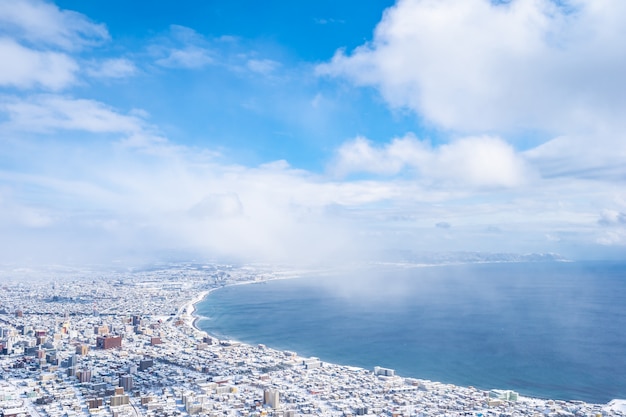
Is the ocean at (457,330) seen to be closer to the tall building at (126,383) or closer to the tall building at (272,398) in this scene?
the tall building at (272,398)

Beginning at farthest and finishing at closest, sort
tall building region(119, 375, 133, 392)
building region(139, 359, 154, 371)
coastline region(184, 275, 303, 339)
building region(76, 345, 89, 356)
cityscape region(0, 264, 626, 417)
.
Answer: coastline region(184, 275, 303, 339) → building region(76, 345, 89, 356) → building region(139, 359, 154, 371) → tall building region(119, 375, 133, 392) → cityscape region(0, 264, 626, 417)

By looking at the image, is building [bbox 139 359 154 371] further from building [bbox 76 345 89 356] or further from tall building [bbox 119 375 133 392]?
building [bbox 76 345 89 356]

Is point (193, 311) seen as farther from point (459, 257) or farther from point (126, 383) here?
point (459, 257)

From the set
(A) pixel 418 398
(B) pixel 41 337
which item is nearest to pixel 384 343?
(A) pixel 418 398

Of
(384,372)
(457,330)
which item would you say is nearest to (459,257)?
(457,330)

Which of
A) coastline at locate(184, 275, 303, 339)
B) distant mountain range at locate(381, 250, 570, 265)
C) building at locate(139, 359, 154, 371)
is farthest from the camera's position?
distant mountain range at locate(381, 250, 570, 265)

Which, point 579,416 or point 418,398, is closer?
point 579,416

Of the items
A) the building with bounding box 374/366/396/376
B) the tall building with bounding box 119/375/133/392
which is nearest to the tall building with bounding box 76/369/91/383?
the tall building with bounding box 119/375/133/392

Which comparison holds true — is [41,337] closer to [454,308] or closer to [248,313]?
[248,313]

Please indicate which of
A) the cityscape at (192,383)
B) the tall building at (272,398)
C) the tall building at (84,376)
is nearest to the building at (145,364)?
the cityscape at (192,383)
